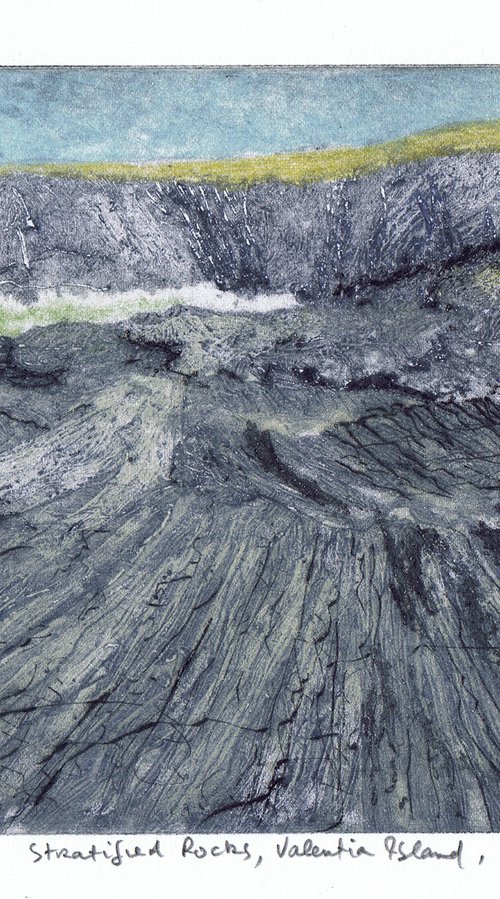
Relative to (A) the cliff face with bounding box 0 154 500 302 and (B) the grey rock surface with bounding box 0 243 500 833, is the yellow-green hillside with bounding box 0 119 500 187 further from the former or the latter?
(B) the grey rock surface with bounding box 0 243 500 833

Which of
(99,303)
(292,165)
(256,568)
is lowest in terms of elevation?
(256,568)

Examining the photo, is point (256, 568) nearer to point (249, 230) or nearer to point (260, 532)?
point (260, 532)

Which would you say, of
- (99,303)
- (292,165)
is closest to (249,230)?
(292,165)

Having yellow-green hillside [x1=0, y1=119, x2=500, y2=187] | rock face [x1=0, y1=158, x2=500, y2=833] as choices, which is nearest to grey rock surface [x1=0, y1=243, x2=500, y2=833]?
rock face [x1=0, y1=158, x2=500, y2=833]

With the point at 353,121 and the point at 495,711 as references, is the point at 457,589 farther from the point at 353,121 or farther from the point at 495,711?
the point at 353,121
